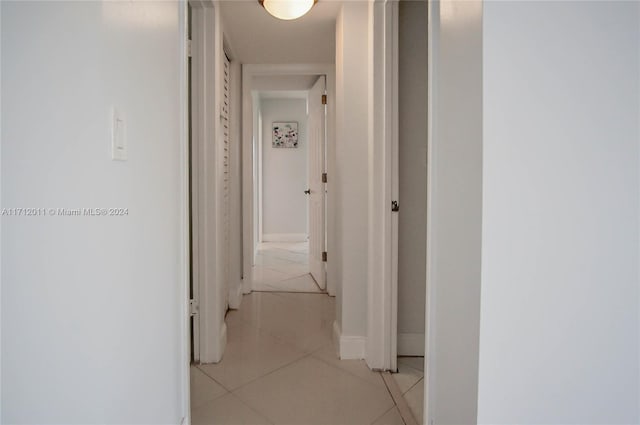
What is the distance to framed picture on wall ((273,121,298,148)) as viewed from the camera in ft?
23.9

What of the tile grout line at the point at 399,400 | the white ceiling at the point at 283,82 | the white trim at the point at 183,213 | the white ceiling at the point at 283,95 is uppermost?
the white ceiling at the point at 283,95

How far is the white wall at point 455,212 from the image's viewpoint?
1.05 meters

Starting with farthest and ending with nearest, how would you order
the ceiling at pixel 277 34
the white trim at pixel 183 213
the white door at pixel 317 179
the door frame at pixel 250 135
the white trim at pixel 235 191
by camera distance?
1. the white door at pixel 317 179
2. the door frame at pixel 250 135
3. the white trim at pixel 235 191
4. the ceiling at pixel 277 34
5. the white trim at pixel 183 213

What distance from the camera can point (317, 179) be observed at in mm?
4570

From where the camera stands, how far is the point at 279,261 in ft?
19.1

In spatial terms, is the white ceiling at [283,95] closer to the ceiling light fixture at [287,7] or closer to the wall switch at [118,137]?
the ceiling light fixture at [287,7]

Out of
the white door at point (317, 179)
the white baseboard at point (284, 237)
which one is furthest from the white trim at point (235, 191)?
the white baseboard at point (284, 237)

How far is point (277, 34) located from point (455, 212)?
2.59 metres

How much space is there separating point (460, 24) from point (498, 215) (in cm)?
50

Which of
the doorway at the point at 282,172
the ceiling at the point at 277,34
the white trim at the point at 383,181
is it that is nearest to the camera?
the white trim at the point at 383,181

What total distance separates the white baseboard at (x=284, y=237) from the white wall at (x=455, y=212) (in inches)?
241

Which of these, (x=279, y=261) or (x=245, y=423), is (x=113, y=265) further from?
(x=279, y=261)

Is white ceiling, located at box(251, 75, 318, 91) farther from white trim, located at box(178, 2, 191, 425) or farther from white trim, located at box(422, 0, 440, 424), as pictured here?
white trim, located at box(422, 0, 440, 424)

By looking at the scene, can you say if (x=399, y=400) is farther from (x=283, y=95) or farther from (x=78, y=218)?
(x=283, y=95)
